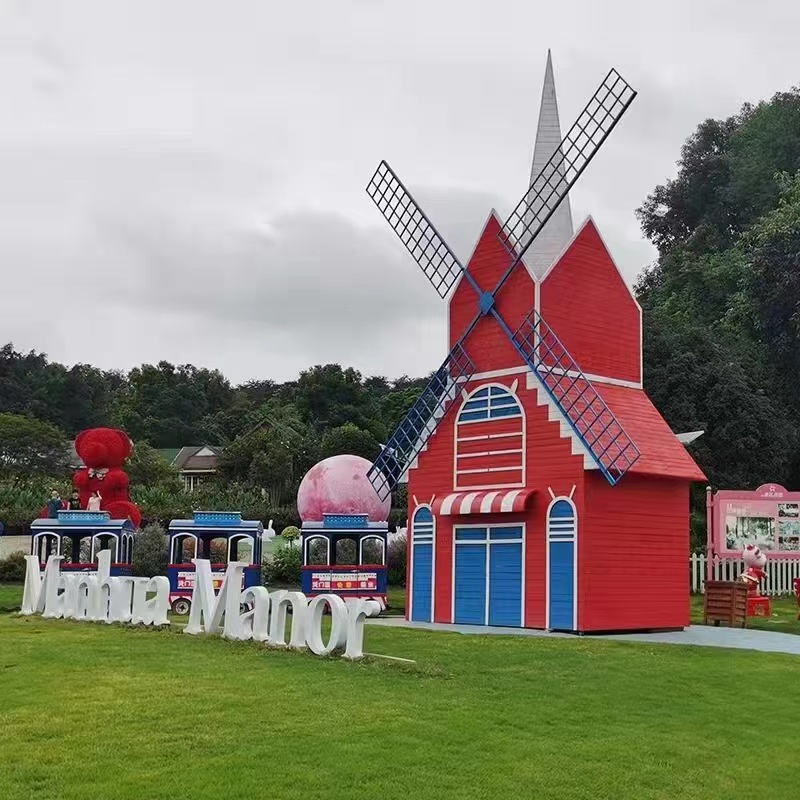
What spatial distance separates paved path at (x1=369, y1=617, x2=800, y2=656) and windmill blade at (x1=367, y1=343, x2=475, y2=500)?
3553 millimetres

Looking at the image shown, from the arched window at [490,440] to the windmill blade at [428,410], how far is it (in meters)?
0.48

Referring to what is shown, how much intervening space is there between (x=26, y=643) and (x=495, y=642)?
6579mm

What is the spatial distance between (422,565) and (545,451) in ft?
12.3

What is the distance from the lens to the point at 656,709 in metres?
11.6

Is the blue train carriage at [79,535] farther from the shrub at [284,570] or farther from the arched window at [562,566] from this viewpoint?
the arched window at [562,566]

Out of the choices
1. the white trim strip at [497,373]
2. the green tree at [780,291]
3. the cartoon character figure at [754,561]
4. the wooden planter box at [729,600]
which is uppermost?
the green tree at [780,291]

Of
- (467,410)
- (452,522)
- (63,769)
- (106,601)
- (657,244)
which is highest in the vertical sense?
(657,244)

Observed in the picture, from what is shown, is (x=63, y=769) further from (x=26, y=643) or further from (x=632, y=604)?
(x=632, y=604)

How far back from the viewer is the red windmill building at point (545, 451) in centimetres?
2000

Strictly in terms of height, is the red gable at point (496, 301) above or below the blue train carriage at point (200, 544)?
above

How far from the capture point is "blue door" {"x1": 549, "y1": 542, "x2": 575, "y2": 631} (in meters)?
19.7

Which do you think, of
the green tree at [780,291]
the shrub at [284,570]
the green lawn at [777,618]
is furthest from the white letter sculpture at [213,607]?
the green tree at [780,291]

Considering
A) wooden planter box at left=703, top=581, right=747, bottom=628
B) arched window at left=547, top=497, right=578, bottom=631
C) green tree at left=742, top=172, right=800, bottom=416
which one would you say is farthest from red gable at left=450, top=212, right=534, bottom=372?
green tree at left=742, top=172, right=800, bottom=416

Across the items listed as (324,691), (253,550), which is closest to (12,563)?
(253,550)
